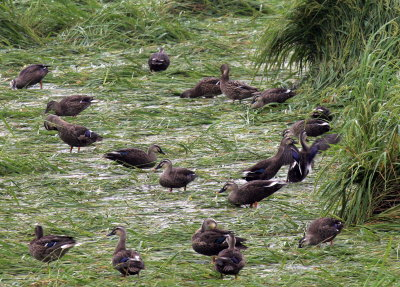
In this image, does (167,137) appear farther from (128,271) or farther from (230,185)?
(128,271)

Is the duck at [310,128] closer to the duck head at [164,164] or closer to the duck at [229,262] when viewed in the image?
the duck head at [164,164]

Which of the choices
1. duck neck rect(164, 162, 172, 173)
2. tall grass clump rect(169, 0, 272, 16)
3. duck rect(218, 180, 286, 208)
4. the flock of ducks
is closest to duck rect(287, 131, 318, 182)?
the flock of ducks

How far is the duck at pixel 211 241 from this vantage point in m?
7.84

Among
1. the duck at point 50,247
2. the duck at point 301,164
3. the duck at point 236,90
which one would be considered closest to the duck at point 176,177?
the duck at point 301,164

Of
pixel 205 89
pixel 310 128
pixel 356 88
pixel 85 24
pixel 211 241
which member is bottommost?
pixel 85 24

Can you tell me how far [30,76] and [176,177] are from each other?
513cm

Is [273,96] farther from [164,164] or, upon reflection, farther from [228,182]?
[228,182]

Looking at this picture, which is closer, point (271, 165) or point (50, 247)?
point (50, 247)

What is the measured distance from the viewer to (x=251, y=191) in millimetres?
9484

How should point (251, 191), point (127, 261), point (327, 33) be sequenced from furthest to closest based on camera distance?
point (327, 33)
point (251, 191)
point (127, 261)

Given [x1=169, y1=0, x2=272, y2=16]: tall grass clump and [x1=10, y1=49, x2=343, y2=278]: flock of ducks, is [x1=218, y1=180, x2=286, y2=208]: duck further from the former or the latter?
[x1=169, y1=0, x2=272, y2=16]: tall grass clump

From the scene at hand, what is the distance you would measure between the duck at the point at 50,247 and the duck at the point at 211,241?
0.97 meters

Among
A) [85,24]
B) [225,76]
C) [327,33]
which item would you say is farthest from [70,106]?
[85,24]

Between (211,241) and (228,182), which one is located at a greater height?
(211,241)
